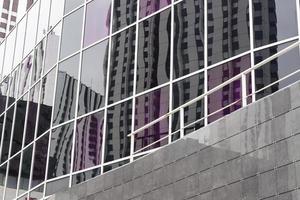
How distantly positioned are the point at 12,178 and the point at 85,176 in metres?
5.36

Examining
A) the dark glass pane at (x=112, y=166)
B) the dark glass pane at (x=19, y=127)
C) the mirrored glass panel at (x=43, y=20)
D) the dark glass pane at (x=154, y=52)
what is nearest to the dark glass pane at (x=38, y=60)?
the mirrored glass panel at (x=43, y=20)

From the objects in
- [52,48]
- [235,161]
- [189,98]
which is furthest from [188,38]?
[52,48]

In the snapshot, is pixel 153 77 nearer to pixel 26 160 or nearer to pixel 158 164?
pixel 158 164

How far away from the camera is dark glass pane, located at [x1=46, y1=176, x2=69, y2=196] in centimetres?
1727

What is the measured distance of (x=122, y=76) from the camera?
16531mm

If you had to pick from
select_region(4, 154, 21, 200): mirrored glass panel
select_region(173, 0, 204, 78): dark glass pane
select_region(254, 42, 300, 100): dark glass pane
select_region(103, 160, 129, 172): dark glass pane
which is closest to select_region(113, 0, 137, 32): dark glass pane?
select_region(173, 0, 204, 78): dark glass pane

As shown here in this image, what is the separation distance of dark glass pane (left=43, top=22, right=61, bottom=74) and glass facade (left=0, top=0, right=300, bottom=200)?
6 centimetres

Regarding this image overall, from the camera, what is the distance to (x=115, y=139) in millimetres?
16062

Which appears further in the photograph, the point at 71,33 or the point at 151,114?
the point at 71,33

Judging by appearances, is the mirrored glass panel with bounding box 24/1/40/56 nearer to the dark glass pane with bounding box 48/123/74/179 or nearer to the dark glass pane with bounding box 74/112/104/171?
the dark glass pane with bounding box 48/123/74/179

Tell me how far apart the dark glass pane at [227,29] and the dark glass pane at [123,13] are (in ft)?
11.1

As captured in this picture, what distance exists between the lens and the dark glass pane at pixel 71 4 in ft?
64.8

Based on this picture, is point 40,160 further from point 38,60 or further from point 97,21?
point 97,21

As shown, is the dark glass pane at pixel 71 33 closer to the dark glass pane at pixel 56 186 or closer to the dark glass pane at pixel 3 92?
the dark glass pane at pixel 56 186
